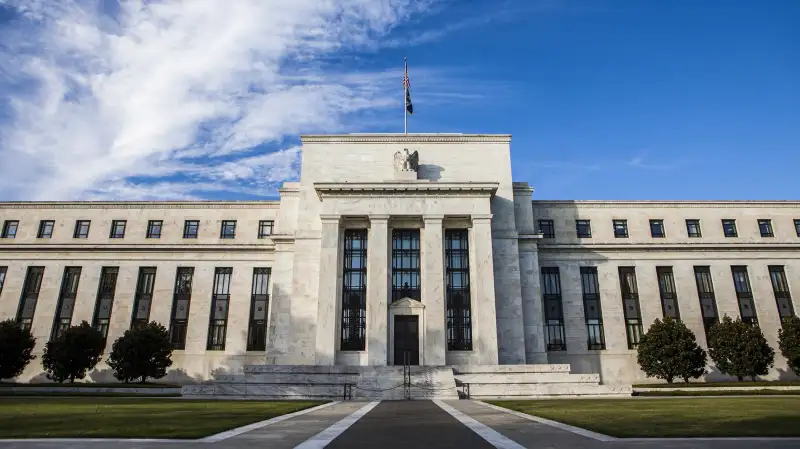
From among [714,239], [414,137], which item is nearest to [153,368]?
[414,137]

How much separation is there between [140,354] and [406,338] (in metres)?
20.9

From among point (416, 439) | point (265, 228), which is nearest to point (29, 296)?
point (265, 228)

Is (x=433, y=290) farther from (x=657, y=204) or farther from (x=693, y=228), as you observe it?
(x=693, y=228)

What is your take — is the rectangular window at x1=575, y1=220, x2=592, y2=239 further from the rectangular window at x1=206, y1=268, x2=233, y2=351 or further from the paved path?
the paved path

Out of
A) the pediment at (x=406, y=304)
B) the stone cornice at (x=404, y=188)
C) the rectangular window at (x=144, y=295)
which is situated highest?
the stone cornice at (x=404, y=188)

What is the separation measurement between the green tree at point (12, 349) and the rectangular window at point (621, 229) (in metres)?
53.2

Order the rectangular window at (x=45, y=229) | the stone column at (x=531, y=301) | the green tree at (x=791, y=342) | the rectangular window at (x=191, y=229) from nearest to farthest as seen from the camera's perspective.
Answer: the green tree at (x=791, y=342)
the stone column at (x=531, y=301)
the rectangular window at (x=191, y=229)
the rectangular window at (x=45, y=229)

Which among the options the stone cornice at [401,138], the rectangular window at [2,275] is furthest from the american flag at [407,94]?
the rectangular window at [2,275]

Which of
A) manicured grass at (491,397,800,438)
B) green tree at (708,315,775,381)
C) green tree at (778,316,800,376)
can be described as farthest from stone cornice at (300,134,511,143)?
manicured grass at (491,397,800,438)

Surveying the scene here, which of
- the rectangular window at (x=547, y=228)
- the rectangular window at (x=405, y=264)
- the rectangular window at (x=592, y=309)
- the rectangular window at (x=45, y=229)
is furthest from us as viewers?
the rectangular window at (x=45, y=229)

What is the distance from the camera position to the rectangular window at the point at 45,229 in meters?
51.5

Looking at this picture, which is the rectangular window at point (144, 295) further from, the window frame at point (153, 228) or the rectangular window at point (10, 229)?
the rectangular window at point (10, 229)

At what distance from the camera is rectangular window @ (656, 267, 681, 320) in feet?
155

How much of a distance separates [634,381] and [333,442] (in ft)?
139
